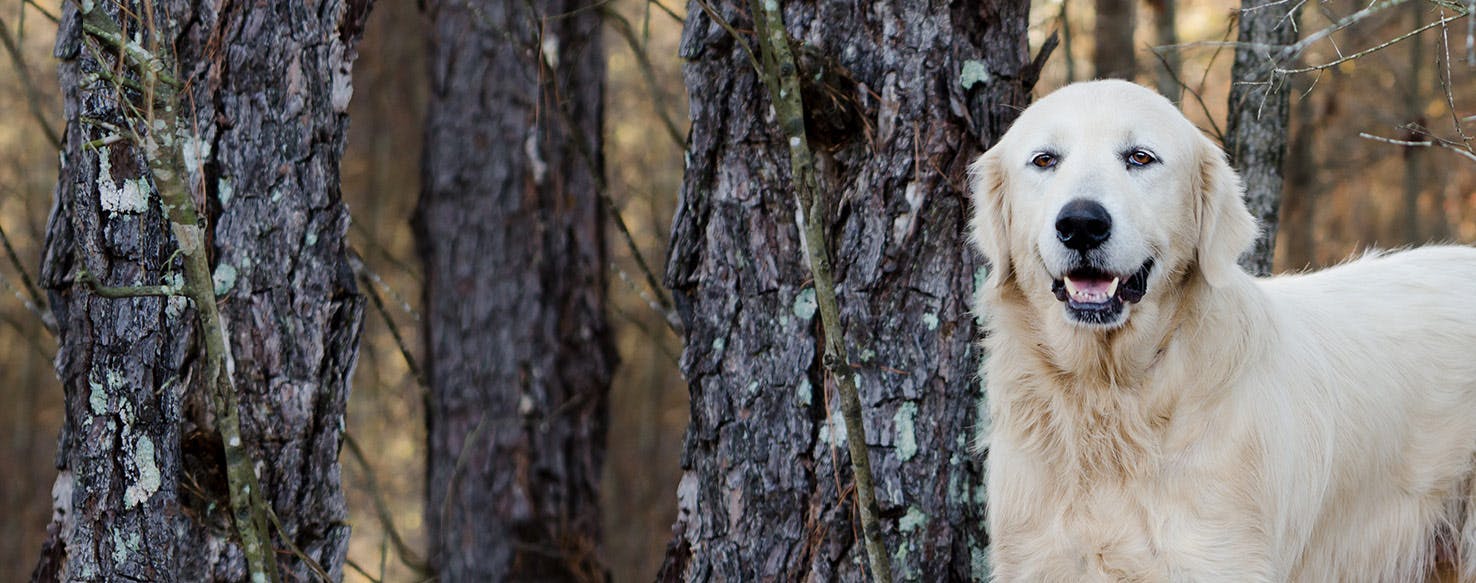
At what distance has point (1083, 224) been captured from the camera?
123 inches

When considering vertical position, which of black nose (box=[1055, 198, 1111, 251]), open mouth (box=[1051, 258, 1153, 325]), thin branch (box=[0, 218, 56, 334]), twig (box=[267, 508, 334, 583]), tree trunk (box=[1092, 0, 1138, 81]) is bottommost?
twig (box=[267, 508, 334, 583])

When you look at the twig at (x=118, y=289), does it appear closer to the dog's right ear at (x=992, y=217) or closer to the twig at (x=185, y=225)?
the twig at (x=185, y=225)

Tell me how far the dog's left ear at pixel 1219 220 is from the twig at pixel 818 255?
36.9 inches

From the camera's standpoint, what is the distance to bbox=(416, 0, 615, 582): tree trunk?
26.7ft

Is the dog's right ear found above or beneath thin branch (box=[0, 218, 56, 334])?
beneath

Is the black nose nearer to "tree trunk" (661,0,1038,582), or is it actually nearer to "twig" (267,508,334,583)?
"tree trunk" (661,0,1038,582)

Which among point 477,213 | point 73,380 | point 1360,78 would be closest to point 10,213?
point 477,213

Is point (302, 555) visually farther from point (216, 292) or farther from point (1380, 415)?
point (1380, 415)

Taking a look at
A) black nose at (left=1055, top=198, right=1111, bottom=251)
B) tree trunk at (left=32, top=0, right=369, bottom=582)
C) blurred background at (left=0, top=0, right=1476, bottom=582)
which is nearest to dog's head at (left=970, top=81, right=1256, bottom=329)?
black nose at (left=1055, top=198, right=1111, bottom=251)

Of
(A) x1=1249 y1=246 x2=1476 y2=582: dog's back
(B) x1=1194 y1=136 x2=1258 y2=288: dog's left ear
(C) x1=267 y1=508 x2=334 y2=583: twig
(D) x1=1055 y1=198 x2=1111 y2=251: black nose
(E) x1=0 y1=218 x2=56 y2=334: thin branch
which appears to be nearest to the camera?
(D) x1=1055 y1=198 x2=1111 y2=251: black nose

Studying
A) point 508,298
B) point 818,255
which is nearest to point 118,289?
point 818,255

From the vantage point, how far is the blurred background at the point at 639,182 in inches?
366

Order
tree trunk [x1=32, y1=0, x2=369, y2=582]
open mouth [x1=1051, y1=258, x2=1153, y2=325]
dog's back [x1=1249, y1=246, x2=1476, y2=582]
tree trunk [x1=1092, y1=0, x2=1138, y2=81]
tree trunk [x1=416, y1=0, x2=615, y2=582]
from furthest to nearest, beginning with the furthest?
tree trunk [x1=416, y1=0, x2=615, y2=582] < tree trunk [x1=1092, y1=0, x2=1138, y2=81] < tree trunk [x1=32, y1=0, x2=369, y2=582] < dog's back [x1=1249, y1=246, x2=1476, y2=582] < open mouth [x1=1051, y1=258, x2=1153, y2=325]

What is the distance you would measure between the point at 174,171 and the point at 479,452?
5.03m
